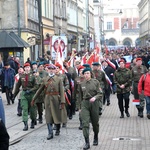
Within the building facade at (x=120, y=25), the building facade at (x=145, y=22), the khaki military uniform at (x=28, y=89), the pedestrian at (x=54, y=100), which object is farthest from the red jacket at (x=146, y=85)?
the building facade at (x=120, y=25)

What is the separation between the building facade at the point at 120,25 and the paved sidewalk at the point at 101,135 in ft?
410

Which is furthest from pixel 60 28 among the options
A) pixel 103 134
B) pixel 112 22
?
pixel 112 22

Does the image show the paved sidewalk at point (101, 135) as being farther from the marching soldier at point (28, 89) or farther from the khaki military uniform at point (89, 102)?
the khaki military uniform at point (89, 102)

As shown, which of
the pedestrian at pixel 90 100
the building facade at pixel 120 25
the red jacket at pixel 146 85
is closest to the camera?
the pedestrian at pixel 90 100

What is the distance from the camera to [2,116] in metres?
6.18

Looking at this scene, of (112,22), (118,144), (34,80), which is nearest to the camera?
(118,144)

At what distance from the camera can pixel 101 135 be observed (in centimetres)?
1202

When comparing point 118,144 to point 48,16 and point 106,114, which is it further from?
point 48,16

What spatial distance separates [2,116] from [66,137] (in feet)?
19.0

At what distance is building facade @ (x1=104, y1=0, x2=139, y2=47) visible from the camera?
14588cm

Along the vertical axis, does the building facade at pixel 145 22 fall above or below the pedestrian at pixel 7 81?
above

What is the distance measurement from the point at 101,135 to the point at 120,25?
140323mm

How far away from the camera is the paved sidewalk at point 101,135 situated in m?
10.7

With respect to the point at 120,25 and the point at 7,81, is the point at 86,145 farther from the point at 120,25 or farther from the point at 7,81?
the point at 120,25
